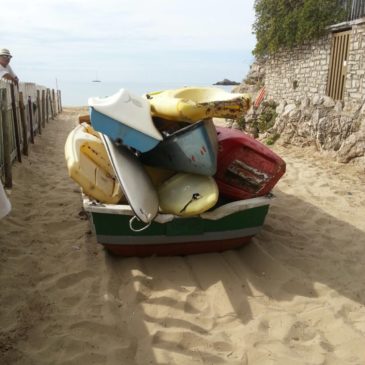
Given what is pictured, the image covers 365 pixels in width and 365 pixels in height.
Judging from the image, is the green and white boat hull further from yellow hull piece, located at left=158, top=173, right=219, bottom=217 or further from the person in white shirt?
the person in white shirt

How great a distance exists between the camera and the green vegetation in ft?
37.6

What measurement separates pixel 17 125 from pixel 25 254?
3801mm

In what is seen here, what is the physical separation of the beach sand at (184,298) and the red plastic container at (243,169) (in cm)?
65

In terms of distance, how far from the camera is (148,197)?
133 inches

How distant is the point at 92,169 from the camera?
365cm

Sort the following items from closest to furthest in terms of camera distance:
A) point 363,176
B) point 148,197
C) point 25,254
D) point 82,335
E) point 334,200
Result: point 82,335
point 148,197
point 25,254
point 334,200
point 363,176

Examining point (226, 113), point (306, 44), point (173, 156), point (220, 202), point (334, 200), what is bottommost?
point (334, 200)

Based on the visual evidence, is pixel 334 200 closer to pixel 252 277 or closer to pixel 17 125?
pixel 252 277

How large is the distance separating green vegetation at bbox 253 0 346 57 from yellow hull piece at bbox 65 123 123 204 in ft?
32.6

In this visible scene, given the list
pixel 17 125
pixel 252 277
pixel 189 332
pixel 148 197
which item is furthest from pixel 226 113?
pixel 17 125

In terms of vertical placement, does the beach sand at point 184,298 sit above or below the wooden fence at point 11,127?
below

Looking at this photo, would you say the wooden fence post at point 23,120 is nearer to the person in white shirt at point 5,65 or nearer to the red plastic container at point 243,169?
the person in white shirt at point 5,65

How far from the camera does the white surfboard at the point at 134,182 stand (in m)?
3.21

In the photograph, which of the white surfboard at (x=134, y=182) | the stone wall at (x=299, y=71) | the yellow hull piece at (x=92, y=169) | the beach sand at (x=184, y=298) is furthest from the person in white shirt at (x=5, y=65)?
the stone wall at (x=299, y=71)
